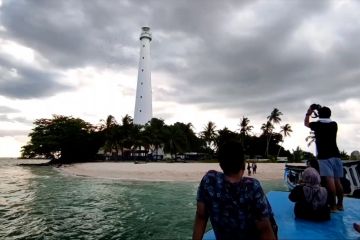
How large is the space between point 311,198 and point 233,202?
308 centimetres

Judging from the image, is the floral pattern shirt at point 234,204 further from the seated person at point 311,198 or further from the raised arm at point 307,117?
the raised arm at point 307,117

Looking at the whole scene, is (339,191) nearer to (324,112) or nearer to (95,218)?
(324,112)

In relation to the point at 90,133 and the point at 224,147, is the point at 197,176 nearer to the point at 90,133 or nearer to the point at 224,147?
the point at 224,147

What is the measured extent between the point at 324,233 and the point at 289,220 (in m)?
0.77

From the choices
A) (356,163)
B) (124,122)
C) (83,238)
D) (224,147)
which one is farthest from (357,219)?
(124,122)

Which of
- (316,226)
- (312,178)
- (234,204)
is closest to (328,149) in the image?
(312,178)

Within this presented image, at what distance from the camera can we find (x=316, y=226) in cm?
491

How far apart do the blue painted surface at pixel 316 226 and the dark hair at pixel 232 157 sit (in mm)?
2214

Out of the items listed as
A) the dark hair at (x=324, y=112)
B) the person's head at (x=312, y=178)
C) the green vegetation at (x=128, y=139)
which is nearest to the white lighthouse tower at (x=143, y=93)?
the green vegetation at (x=128, y=139)

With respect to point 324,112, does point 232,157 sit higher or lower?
lower

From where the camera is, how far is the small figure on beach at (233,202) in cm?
256

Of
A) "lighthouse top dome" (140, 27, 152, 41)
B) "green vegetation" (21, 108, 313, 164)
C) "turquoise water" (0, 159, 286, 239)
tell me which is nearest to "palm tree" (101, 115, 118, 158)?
"green vegetation" (21, 108, 313, 164)

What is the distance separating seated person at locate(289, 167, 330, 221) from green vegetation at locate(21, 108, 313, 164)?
61.6 metres

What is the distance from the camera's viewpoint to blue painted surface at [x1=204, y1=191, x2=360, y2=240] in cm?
442
